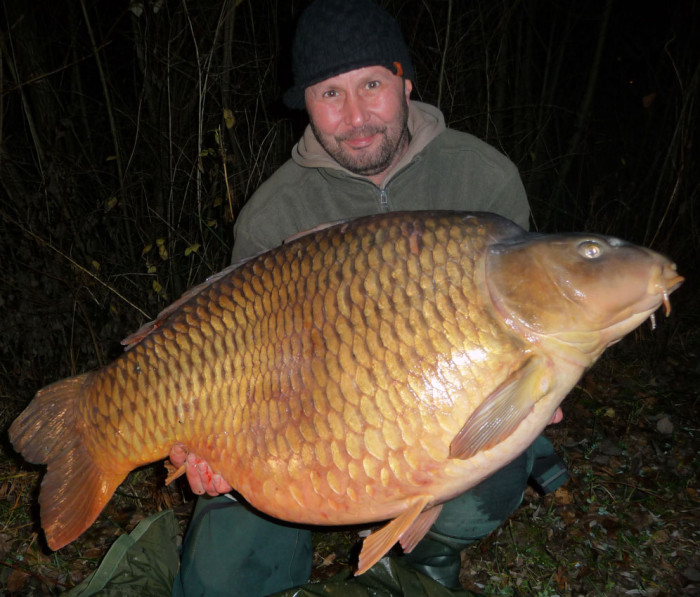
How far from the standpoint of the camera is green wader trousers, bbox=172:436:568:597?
5.30 feet

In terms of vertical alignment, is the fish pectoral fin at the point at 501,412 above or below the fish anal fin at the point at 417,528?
above

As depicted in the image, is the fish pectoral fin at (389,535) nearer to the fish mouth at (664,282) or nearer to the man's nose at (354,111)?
the fish mouth at (664,282)

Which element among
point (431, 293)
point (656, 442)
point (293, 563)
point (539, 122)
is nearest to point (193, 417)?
point (431, 293)

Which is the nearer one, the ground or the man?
the man

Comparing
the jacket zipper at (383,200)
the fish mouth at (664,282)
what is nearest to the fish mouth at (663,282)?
the fish mouth at (664,282)

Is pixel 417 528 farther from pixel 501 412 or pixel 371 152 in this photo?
pixel 371 152

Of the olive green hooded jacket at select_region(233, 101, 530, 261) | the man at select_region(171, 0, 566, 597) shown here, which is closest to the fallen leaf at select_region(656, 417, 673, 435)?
the man at select_region(171, 0, 566, 597)

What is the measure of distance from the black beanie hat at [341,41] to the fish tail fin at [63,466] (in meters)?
1.13

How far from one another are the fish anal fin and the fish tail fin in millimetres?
726

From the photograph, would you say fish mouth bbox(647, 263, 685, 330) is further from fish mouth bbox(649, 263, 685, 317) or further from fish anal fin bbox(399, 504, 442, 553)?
fish anal fin bbox(399, 504, 442, 553)

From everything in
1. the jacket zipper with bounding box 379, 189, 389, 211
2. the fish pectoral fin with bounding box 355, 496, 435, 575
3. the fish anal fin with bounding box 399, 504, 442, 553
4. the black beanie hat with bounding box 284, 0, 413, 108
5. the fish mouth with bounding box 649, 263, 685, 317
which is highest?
the black beanie hat with bounding box 284, 0, 413, 108

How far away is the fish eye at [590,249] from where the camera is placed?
107cm

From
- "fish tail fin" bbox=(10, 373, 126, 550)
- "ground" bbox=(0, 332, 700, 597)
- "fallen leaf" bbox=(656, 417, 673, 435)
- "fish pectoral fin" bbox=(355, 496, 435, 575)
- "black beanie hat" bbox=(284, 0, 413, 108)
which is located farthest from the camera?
"fallen leaf" bbox=(656, 417, 673, 435)

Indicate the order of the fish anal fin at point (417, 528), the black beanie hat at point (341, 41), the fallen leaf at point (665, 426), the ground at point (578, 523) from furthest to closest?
the fallen leaf at point (665, 426) < the ground at point (578, 523) < the black beanie hat at point (341, 41) < the fish anal fin at point (417, 528)
